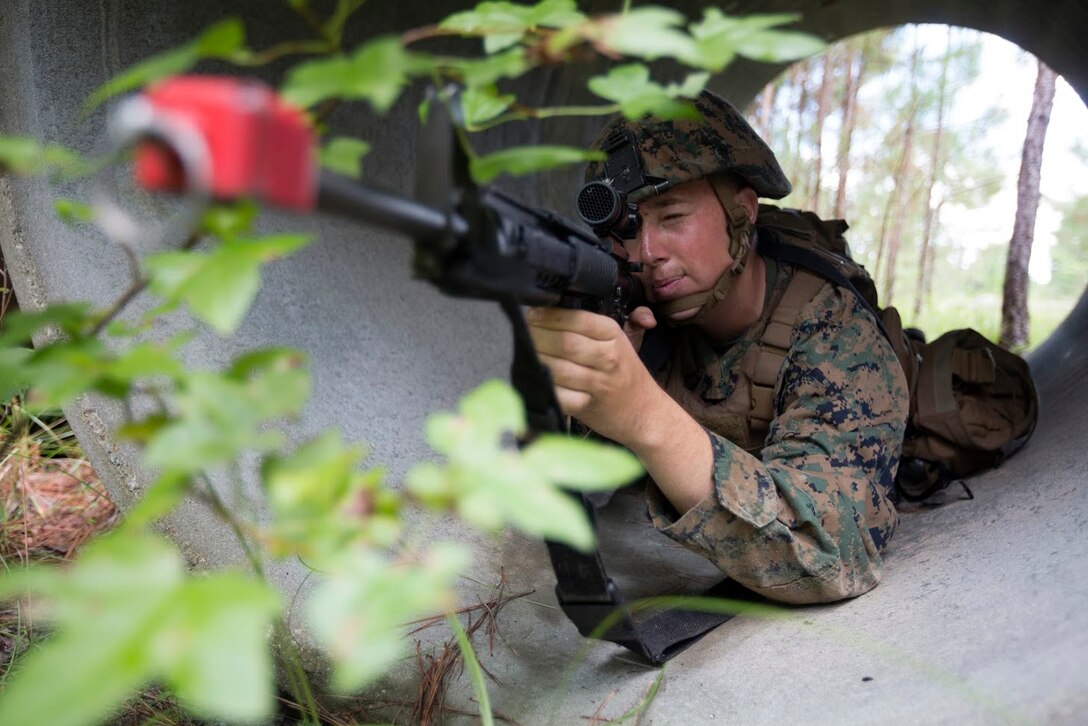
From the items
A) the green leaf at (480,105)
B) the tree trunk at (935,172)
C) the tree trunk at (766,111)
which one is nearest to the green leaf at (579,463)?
the green leaf at (480,105)

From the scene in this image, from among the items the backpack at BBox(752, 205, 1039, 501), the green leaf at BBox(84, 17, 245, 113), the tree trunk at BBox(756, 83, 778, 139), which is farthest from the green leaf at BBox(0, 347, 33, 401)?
the tree trunk at BBox(756, 83, 778, 139)

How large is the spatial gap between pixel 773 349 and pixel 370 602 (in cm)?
189

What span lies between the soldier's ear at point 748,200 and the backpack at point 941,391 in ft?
0.54

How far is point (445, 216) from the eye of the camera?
33.9 inches

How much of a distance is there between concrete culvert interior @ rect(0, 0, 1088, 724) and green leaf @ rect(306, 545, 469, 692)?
36.3 inches

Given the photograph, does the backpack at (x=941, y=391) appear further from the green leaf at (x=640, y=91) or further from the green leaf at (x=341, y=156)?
the green leaf at (x=341, y=156)

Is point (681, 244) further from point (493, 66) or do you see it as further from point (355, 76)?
point (355, 76)

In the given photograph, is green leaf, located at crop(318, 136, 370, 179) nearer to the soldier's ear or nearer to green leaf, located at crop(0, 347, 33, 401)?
green leaf, located at crop(0, 347, 33, 401)

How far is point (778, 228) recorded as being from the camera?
256 centimetres

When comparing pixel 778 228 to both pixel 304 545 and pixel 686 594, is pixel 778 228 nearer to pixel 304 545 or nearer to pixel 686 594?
pixel 686 594

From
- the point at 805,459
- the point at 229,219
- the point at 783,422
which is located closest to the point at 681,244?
the point at 783,422

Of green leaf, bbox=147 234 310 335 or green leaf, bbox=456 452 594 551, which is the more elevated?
green leaf, bbox=147 234 310 335

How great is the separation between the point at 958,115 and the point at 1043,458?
8.47 metres

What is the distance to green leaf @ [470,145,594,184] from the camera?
777 mm
